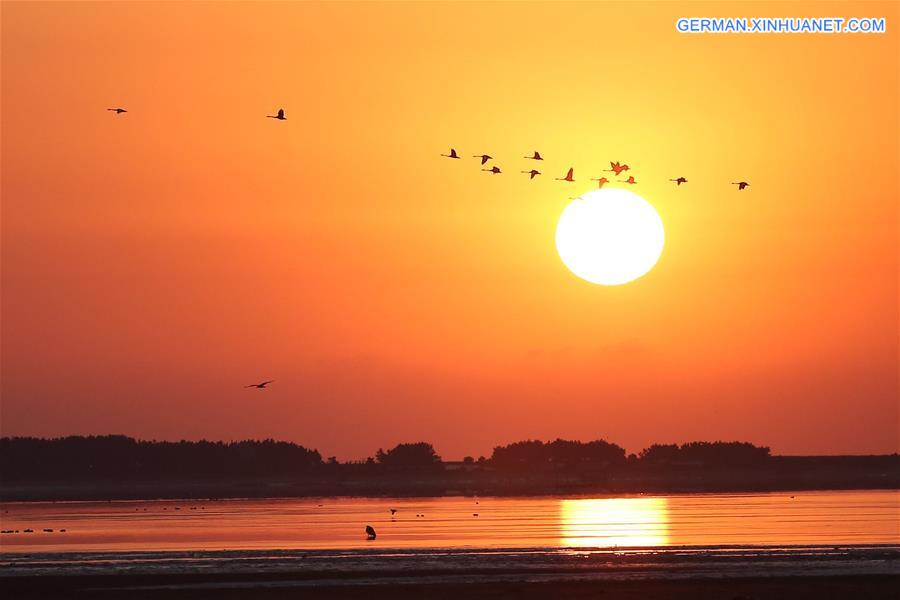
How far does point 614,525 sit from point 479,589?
129 ft

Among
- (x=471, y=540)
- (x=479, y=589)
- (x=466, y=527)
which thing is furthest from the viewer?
(x=466, y=527)

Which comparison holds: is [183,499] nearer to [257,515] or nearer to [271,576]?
[257,515]

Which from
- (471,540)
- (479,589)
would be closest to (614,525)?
(471,540)

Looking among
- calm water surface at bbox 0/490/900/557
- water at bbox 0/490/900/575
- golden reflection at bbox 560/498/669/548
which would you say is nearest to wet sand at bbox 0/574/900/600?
water at bbox 0/490/900/575

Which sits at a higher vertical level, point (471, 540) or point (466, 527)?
point (466, 527)

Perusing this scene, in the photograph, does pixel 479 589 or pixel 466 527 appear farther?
pixel 466 527

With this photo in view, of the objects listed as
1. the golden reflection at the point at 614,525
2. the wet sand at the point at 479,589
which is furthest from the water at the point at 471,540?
the wet sand at the point at 479,589

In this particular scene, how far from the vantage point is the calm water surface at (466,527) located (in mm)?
73312

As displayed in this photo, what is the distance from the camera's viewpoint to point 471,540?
75438mm

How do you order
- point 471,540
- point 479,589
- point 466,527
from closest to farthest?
1. point 479,589
2. point 471,540
3. point 466,527

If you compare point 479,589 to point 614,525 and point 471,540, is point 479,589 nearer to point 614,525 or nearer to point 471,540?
point 471,540

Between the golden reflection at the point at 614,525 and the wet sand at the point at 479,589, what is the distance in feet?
54.2

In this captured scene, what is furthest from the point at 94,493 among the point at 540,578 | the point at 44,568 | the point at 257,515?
the point at 540,578

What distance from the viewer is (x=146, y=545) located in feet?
247
